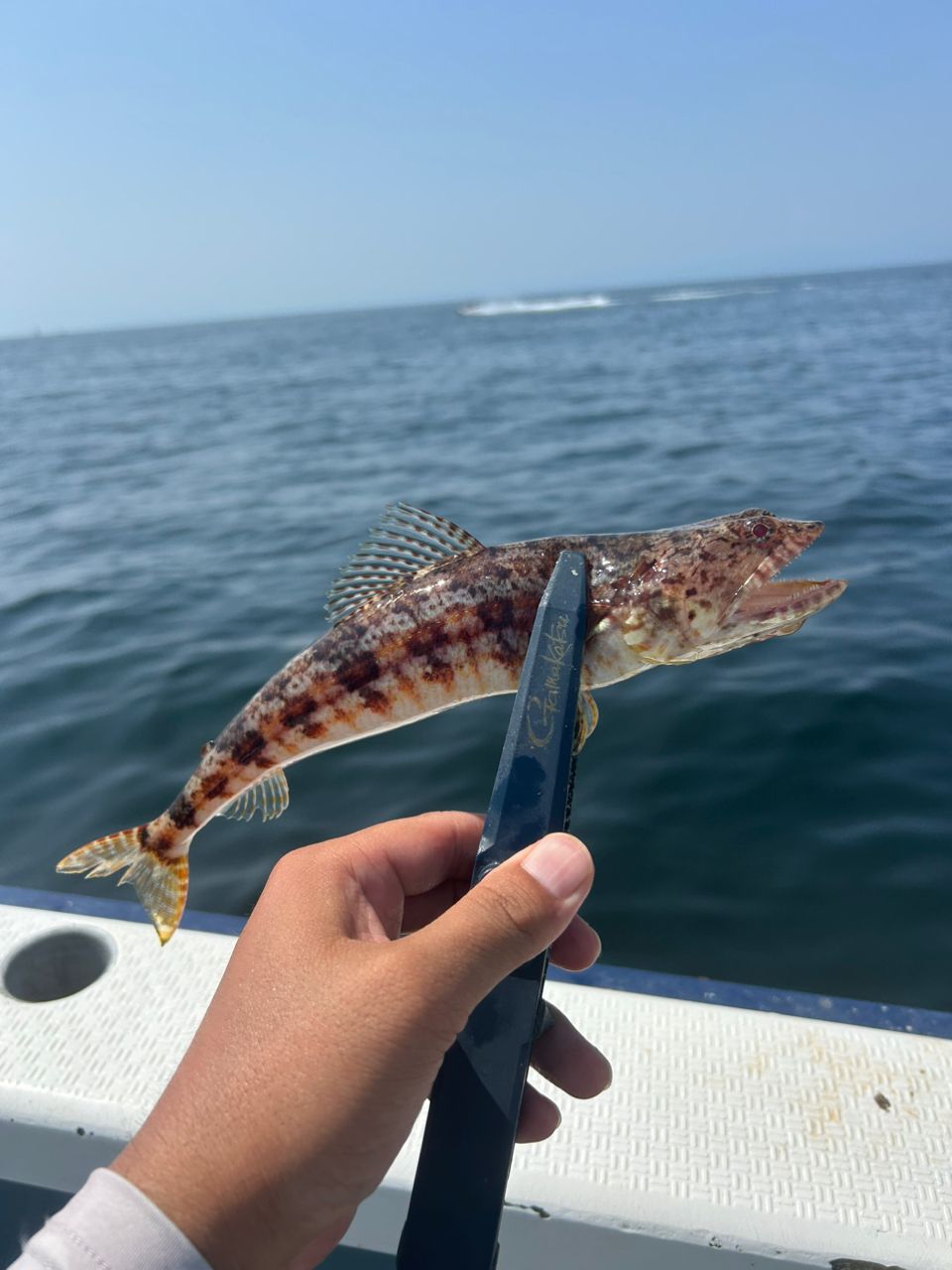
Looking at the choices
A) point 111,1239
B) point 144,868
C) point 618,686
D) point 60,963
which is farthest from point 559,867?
point 618,686

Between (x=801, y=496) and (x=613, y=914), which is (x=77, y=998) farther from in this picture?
(x=801, y=496)

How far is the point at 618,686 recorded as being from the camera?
1025 cm

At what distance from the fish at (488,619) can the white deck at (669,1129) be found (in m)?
1.64

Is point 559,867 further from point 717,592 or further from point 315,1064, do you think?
point 717,592

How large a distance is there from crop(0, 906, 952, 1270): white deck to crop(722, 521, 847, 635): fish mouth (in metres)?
2.12

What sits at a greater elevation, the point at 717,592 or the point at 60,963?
the point at 717,592

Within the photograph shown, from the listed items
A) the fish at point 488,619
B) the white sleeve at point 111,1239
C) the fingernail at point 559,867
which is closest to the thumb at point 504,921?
the fingernail at point 559,867

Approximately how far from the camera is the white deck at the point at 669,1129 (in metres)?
3.44

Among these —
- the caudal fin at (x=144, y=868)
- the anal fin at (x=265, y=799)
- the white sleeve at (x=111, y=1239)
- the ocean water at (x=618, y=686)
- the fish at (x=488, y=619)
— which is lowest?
the ocean water at (x=618, y=686)

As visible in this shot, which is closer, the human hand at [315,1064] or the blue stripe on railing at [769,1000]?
the human hand at [315,1064]

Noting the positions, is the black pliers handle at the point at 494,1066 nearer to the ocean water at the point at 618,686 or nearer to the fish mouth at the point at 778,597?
the fish mouth at the point at 778,597

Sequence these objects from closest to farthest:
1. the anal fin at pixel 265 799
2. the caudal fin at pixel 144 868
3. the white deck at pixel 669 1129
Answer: the white deck at pixel 669 1129 < the anal fin at pixel 265 799 < the caudal fin at pixel 144 868

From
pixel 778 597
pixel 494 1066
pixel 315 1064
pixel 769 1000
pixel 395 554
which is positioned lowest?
pixel 769 1000

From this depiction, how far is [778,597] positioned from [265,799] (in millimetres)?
2384
